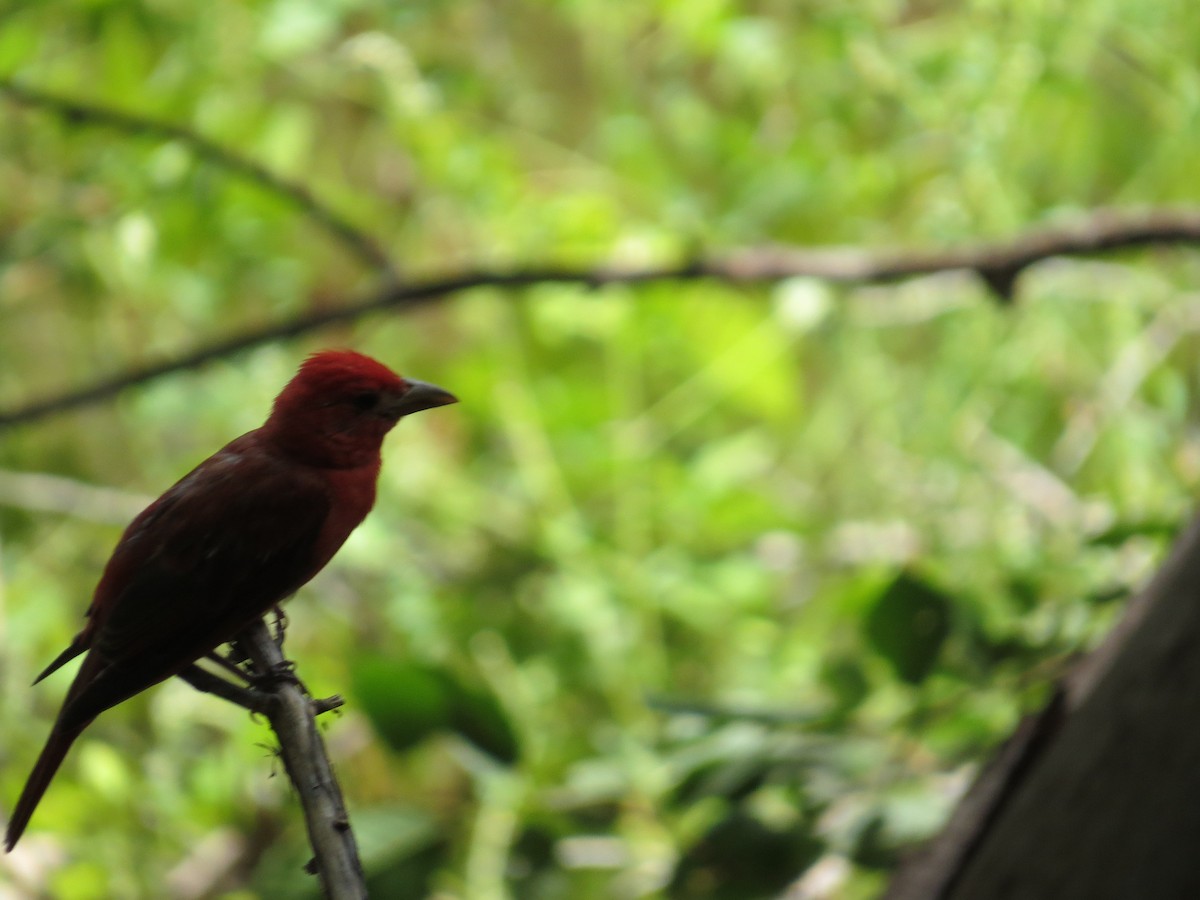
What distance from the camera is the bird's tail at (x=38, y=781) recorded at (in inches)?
17.1

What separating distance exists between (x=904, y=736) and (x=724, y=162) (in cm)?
119

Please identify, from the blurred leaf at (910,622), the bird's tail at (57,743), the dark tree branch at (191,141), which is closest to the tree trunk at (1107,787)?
the blurred leaf at (910,622)

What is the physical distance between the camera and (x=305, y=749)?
1.56 ft

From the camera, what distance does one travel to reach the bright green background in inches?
58.0

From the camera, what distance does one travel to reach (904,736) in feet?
3.31

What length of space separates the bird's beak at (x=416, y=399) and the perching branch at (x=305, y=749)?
125 mm

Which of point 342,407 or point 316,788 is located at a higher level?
point 342,407

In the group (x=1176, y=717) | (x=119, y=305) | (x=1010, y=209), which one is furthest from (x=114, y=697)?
(x=119, y=305)

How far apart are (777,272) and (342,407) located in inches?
34.3

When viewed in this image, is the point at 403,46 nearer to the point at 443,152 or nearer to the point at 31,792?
the point at 443,152

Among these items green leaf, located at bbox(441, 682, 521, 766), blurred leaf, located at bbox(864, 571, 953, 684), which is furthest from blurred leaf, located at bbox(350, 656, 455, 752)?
blurred leaf, located at bbox(864, 571, 953, 684)

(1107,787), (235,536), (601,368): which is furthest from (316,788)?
(601,368)

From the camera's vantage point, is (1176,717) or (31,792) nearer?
(31,792)

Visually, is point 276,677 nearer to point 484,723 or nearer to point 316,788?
point 316,788
